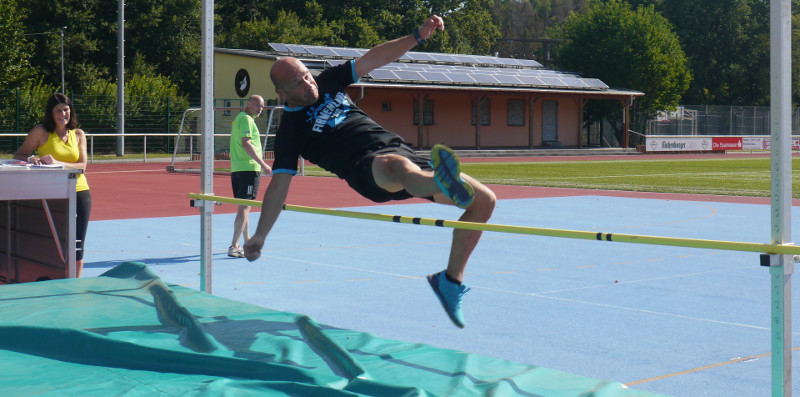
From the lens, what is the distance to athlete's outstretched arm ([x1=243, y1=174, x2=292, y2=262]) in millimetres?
4836

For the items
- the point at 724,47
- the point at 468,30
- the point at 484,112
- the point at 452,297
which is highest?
the point at 468,30

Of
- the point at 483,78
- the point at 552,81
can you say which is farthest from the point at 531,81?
the point at 483,78

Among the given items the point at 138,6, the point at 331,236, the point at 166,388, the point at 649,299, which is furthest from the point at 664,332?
the point at 138,6

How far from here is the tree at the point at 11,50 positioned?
141 feet

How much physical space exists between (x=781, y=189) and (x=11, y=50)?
45.2 metres

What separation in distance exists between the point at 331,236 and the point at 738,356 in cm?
673

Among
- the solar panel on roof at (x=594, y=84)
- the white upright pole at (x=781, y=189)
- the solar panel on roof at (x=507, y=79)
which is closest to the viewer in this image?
the white upright pole at (x=781, y=189)

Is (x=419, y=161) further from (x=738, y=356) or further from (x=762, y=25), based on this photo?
(x=762, y=25)

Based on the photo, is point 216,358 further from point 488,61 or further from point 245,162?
point 488,61

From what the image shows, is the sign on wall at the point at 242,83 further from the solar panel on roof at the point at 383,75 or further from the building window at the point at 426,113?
the building window at the point at 426,113

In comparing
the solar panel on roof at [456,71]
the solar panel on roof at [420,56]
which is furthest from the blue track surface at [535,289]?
the solar panel on roof at [420,56]

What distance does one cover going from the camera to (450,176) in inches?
166

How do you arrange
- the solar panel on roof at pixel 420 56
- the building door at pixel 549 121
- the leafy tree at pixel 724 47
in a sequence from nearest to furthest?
the solar panel on roof at pixel 420 56 → the building door at pixel 549 121 → the leafy tree at pixel 724 47

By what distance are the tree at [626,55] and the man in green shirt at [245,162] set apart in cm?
4375
